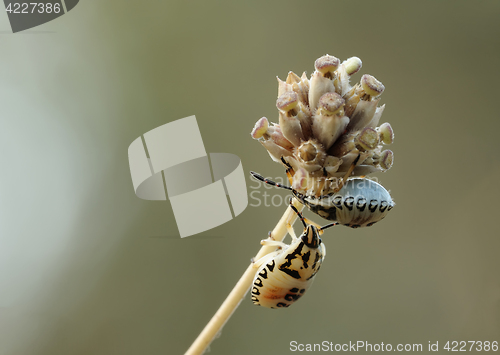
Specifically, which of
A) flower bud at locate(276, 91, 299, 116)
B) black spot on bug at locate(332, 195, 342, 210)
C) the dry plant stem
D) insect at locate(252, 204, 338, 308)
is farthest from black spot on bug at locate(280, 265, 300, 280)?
flower bud at locate(276, 91, 299, 116)

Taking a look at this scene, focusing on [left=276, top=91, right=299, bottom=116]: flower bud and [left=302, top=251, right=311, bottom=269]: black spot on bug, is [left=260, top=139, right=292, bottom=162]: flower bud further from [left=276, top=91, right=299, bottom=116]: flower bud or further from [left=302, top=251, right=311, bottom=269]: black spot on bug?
[left=302, top=251, right=311, bottom=269]: black spot on bug

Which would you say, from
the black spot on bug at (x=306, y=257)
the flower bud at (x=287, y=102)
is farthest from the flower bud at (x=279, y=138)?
the black spot on bug at (x=306, y=257)

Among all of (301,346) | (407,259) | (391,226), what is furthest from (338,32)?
(301,346)

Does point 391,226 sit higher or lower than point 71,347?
higher

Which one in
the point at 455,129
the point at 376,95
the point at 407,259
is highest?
the point at 376,95

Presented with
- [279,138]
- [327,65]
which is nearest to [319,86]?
[327,65]

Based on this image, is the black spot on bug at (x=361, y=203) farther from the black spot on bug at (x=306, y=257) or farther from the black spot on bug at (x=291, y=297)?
the black spot on bug at (x=291, y=297)

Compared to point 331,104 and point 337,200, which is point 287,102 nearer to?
point 331,104

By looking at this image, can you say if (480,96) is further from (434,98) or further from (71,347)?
(71,347)
